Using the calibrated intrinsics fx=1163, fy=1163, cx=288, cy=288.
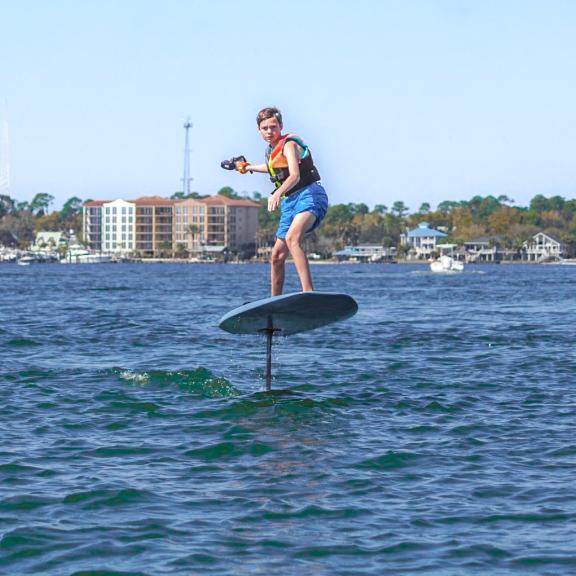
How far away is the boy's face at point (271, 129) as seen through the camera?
45.7ft

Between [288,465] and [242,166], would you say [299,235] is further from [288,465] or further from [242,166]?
[288,465]

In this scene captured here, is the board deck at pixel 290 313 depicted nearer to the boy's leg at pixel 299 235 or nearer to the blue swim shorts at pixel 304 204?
the boy's leg at pixel 299 235

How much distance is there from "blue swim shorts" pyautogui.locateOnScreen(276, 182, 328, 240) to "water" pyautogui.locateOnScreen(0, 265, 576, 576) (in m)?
2.58

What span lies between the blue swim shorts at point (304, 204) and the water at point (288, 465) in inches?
102

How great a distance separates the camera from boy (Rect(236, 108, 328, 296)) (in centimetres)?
1381

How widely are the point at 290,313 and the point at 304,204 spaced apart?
1639 mm

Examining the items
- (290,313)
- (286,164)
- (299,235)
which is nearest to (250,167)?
(286,164)

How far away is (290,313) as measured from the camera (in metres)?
15.0

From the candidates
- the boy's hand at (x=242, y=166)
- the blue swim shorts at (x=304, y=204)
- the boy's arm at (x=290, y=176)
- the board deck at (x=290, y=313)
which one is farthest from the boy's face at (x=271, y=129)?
the board deck at (x=290, y=313)

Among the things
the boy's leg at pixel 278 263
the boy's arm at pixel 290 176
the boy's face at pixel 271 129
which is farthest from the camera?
the boy's leg at pixel 278 263

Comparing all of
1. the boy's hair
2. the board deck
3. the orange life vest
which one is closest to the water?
the board deck

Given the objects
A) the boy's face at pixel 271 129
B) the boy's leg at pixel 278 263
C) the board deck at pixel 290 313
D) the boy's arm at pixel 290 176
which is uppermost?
the boy's face at pixel 271 129

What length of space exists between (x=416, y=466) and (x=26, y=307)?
41.2 m

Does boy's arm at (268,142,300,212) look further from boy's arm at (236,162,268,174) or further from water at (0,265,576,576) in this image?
water at (0,265,576,576)
